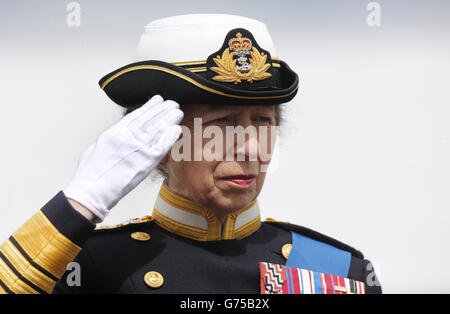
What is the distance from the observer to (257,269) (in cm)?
221

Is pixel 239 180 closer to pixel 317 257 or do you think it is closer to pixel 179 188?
pixel 179 188

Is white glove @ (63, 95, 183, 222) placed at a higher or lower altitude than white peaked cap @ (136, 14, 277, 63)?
lower

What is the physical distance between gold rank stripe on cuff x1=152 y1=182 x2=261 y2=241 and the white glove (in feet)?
0.87

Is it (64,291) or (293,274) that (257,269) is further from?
(64,291)

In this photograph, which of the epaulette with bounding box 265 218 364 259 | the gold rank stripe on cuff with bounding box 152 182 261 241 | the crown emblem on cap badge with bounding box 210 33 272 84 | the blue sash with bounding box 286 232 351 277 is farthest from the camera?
the epaulette with bounding box 265 218 364 259

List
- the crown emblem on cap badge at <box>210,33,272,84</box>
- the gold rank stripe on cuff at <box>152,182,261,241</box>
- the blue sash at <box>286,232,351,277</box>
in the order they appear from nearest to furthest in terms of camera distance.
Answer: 1. the crown emblem on cap badge at <box>210,33,272,84</box>
2. the gold rank stripe on cuff at <box>152,182,261,241</box>
3. the blue sash at <box>286,232,351,277</box>

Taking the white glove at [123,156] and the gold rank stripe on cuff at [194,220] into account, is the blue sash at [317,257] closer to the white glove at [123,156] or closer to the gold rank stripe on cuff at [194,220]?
the gold rank stripe on cuff at [194,220]

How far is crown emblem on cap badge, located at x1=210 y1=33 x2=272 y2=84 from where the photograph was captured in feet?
6.78

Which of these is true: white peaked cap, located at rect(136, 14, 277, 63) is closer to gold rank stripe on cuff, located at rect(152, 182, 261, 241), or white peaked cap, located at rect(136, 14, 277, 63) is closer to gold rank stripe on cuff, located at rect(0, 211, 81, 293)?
gold rank stripe on cuff, located at rect(152, 182, 261, 241)

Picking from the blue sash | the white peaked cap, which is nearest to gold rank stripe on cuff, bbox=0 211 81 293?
the white peaked cap

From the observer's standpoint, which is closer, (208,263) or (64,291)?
(64,291)

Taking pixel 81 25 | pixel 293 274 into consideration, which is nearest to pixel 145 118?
pixel 293 274

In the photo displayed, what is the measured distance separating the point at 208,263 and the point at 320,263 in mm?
389
